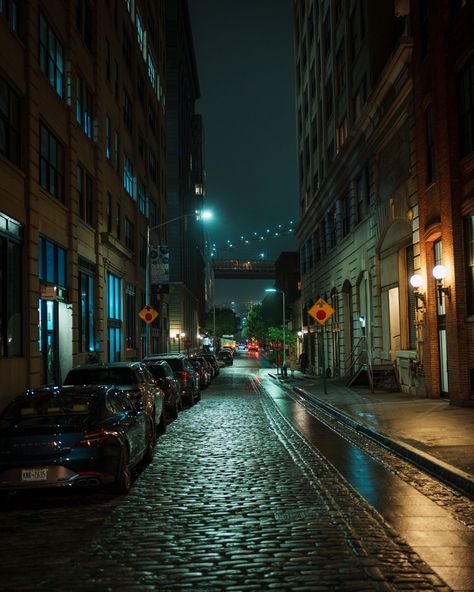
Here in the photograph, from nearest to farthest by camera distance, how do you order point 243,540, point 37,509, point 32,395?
point 243,540 < point 37,509 < point 32,395

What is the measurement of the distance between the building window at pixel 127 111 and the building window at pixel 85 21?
8.76 meters

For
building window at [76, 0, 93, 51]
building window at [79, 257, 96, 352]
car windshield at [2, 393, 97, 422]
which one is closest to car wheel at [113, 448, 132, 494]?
car windshield at [2, 393, 97, 422]

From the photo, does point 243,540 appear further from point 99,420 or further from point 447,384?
point 447,384

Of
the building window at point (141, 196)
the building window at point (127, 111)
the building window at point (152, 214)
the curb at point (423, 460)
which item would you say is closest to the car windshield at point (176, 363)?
the curb at point (423, 460)

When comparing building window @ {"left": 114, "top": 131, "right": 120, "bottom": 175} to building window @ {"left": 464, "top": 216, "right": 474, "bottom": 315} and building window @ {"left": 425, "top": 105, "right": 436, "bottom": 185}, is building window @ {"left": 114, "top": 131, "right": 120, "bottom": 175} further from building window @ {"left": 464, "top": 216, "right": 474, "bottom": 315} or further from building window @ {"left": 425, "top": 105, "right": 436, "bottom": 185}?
building window @ {"left": 464, "top": 216, "right": 474, "bottom": 315}

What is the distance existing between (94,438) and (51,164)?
17125 millimetres

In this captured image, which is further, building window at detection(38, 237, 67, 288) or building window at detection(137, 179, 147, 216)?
building window at detection(137, 179, 147, 216)

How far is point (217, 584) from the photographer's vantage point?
5.52 m

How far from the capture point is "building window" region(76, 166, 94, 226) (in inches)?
1109

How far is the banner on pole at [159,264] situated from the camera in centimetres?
3538

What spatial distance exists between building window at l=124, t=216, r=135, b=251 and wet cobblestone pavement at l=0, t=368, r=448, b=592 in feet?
96.1

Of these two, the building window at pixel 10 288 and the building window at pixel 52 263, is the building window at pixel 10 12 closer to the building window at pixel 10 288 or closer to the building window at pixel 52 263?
the building window at pixel 10 288

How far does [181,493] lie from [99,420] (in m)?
1.50

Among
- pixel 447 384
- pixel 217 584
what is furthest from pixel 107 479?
pixel 447 384
